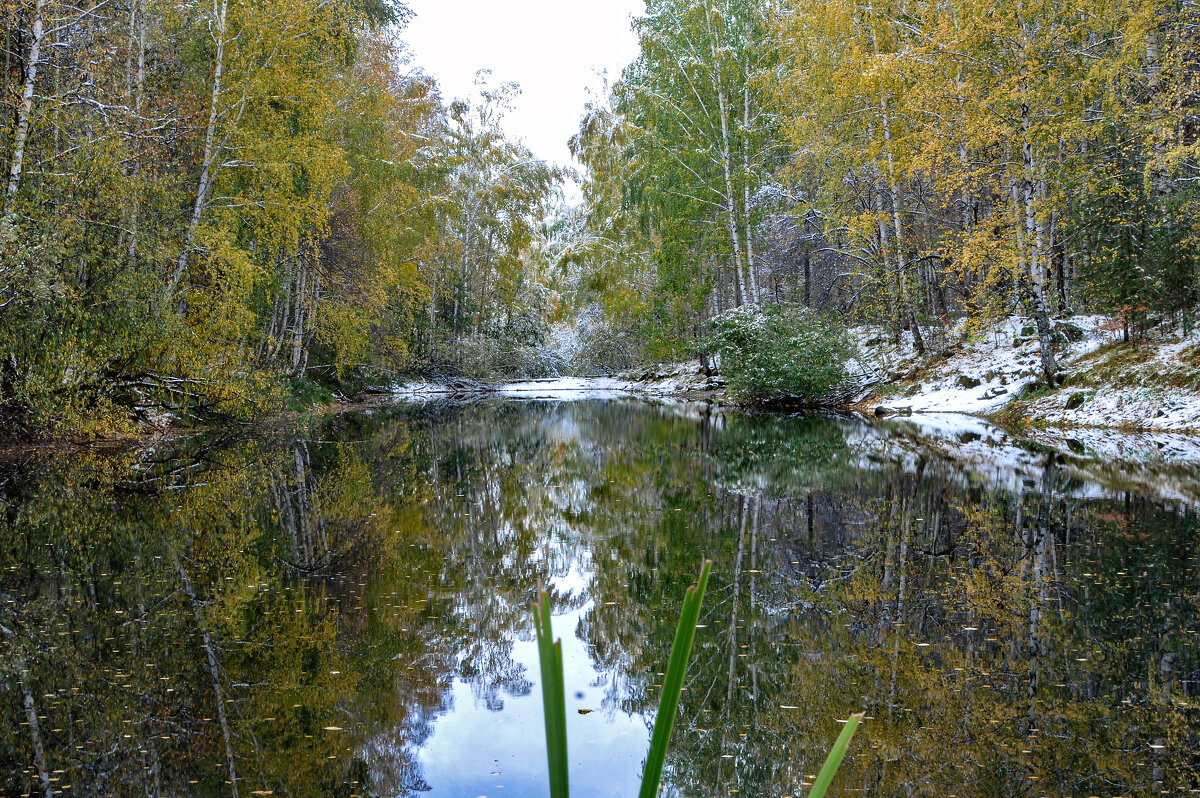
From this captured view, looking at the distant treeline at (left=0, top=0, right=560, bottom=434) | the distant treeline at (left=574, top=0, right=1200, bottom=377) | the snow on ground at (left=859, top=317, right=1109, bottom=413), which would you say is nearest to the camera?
the distant treeline at (left=0, top=0, right=560, bottom=434)

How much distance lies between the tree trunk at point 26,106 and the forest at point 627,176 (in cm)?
5

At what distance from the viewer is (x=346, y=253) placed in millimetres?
22000

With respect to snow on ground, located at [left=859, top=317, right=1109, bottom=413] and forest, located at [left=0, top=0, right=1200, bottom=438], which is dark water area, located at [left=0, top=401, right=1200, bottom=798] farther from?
snow on ground, located at [left=859, top=317, right=1109, bottom=413]

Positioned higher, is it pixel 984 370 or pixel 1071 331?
pixel 1071 331

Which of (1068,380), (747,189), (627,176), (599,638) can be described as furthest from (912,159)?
(627,176)

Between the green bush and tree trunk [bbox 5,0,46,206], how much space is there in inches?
593

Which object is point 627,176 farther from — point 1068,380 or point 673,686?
point 673,686

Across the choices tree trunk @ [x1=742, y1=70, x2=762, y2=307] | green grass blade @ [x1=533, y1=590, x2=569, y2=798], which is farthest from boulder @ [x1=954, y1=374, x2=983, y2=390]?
green grass blade @ [x1=533, y1=590, x2=569, y2=798]

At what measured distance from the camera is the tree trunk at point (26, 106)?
965 cm

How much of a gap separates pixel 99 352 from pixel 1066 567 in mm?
12056

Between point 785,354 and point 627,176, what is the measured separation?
32.5 feet

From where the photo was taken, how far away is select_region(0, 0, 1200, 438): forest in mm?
10852

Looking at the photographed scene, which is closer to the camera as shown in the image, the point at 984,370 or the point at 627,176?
the point at 984,370

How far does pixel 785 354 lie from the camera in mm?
19453
